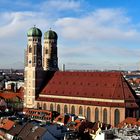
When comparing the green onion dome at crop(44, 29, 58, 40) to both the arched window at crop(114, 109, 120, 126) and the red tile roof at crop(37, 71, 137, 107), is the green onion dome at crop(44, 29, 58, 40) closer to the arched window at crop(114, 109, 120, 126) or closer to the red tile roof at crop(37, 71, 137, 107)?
Result: the red tile roof at crop(37, 71, 137, 107)

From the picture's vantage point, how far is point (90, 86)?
367 feet

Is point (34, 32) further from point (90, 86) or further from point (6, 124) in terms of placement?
point (6, 124)

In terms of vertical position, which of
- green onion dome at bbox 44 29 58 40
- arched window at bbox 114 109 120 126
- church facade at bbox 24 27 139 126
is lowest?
arched window at bbox 114 109 120 126

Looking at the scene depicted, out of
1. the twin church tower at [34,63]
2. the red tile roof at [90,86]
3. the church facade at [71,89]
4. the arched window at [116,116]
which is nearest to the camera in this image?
the arched window at [116,116]

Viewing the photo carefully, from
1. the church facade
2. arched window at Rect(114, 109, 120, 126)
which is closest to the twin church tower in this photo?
the church facade

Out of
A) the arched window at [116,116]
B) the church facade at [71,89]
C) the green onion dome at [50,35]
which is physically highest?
the green onion dome at [50,35]

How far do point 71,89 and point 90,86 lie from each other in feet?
20.9

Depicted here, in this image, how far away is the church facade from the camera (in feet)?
345

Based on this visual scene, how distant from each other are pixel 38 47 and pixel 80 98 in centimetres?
→ 2109

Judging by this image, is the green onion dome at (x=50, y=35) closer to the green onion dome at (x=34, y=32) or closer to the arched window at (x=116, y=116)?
the green onion dome at (x=34, y=32)

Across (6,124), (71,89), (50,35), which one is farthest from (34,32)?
(6,124)

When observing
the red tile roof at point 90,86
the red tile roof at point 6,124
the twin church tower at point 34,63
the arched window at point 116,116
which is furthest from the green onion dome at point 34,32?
the red tile roof at point 6,124

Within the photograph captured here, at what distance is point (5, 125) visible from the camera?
3162 inches

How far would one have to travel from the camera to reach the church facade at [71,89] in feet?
345
